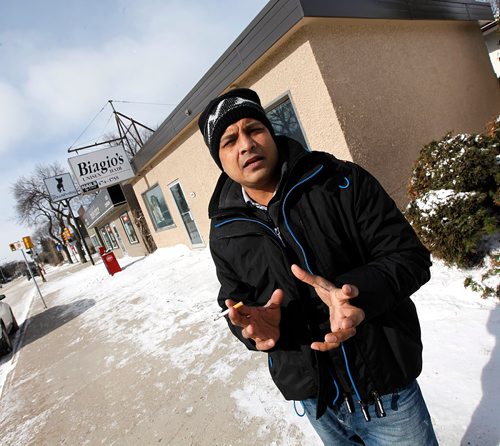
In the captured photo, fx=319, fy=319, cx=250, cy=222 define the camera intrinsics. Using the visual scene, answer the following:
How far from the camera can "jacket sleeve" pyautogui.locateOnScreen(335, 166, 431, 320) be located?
1.10m

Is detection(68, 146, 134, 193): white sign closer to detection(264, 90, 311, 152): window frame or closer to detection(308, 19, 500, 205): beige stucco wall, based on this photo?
detection(264, 90, 311, 152): window frame

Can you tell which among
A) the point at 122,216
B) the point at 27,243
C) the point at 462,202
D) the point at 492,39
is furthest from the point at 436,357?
the point at 122,216

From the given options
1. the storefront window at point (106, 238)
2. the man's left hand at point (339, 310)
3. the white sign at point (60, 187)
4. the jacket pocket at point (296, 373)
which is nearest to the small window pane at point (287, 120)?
the jacket pocket at point (296, 373)

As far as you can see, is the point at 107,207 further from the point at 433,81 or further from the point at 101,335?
the point at 433,81

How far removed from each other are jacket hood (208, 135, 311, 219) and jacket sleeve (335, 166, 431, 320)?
0.83 ft

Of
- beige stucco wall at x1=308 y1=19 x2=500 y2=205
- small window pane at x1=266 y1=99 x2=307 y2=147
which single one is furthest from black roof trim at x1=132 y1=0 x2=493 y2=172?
small window pane at x1=266 y1=99 x2=307 y2=147

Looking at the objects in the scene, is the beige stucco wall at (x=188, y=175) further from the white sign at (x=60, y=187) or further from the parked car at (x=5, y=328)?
the white sign at (x=60, y=187)

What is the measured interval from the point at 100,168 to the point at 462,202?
10678mm

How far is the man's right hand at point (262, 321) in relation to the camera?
45.6 inches

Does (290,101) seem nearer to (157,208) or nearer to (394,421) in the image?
(394,421)

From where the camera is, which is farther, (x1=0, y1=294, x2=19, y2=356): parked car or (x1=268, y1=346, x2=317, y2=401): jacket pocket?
(x1=0, y1=294, x2=19, y2=356): parked car

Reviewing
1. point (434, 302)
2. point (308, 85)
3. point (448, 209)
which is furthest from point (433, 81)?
point (434, 302)

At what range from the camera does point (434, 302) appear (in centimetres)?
329

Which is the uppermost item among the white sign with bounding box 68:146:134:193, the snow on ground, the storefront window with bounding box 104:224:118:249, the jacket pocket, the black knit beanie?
the white sign with bounding box 68:146:134:193
